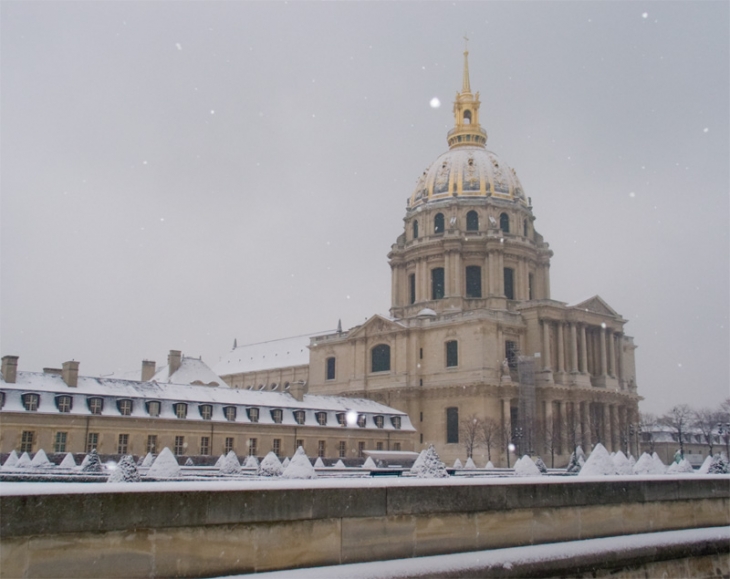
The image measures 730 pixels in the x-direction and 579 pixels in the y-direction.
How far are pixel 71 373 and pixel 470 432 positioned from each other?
116ft

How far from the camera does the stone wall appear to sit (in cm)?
853

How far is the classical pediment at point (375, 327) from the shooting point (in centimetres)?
8188

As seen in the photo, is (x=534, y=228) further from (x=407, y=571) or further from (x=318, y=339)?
(x=407, y=571)

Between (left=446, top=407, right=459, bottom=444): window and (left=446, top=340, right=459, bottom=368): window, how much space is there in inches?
180

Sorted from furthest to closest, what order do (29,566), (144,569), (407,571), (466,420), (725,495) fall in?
1. (466,420)
2. (725,495)
3. (407,571)
4. (144,569)
5. (29,566)

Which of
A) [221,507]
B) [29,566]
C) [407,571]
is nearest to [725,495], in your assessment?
[407,571]

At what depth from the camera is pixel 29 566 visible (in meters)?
8.31

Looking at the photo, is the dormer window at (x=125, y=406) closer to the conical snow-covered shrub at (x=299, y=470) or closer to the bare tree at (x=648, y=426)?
the conical snow-covered shrub at (x=299, y=470)

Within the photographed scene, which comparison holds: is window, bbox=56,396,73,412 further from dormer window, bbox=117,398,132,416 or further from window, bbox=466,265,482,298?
window, bbox=466,265,482,298

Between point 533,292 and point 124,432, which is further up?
point 533,292

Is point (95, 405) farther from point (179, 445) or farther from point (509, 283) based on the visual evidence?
point (509, 283)

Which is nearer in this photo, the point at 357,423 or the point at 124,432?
the point at 124,432

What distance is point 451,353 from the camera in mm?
77750

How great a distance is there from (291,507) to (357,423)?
174 feet
